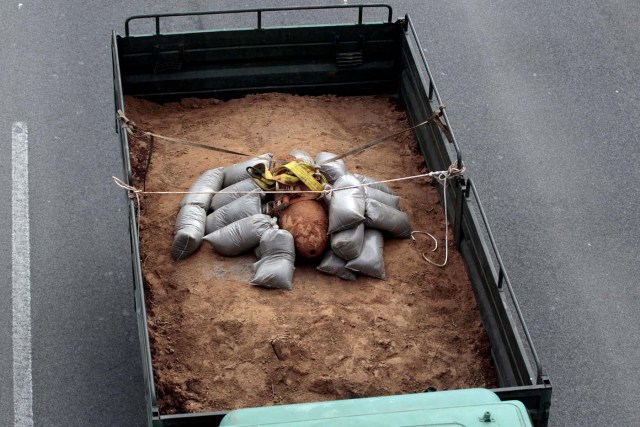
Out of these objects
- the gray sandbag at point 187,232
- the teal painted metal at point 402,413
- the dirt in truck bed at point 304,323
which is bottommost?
Result: the teal painted metal at point 402,413

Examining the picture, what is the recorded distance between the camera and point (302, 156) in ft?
32.1

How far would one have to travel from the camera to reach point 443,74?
1394 centimetres

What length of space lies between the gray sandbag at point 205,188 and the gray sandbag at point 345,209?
1.13 metres

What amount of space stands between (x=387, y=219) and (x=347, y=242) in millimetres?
519

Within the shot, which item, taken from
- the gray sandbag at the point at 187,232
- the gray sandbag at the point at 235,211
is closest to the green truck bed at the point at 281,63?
the gray sandbag at the point at 187,232

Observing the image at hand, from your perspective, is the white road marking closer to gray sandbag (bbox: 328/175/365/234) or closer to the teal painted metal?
gray sandbag (bbox: 328/175/365/234)

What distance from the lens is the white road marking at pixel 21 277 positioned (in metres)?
9.99

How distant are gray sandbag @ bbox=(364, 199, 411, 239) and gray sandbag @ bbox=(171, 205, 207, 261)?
1.40 m

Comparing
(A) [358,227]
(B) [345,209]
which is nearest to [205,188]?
(B) [345,209]

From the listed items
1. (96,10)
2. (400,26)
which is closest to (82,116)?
(96,10)

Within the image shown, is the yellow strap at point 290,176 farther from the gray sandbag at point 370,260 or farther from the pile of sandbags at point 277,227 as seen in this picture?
the gray sandbag at point 370,260

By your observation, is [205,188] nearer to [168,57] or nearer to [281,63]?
[168,57]

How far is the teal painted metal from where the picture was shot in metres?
6.13

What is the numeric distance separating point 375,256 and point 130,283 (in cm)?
329
